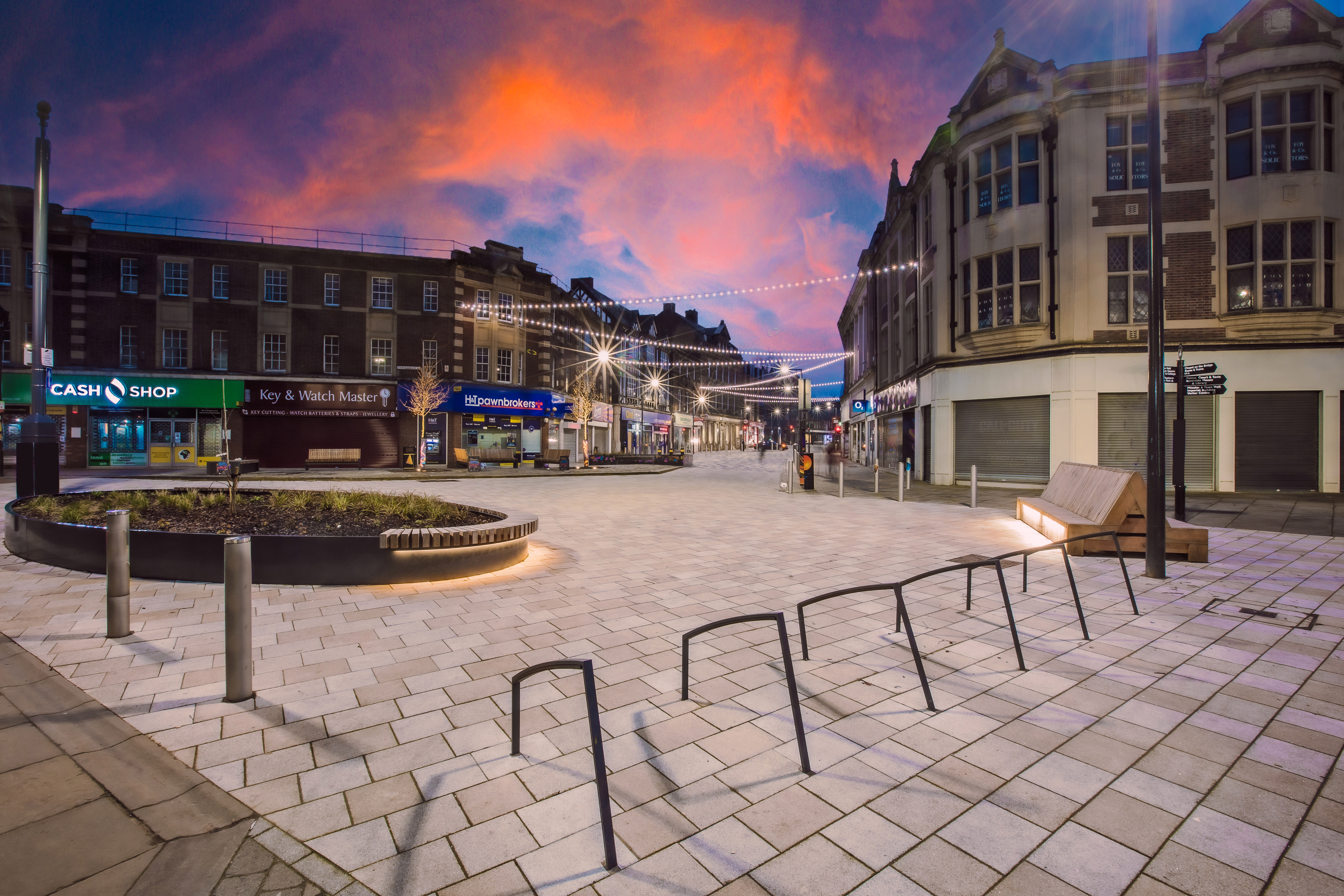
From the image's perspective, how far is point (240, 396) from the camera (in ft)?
95.4

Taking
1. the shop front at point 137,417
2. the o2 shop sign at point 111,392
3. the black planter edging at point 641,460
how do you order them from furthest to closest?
the black planter edging at point 641,460
the shop front at point 137,417
the o2 shop sign at point 111,392

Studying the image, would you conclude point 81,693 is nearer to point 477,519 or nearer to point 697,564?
point 477,519

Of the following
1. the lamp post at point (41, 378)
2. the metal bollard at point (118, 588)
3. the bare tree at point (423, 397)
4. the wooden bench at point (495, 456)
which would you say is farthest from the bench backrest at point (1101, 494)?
the wooden bench at point (495, 456)

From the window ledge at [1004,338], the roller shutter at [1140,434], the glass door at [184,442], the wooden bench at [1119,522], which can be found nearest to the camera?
the wooden bench at [1119,522]

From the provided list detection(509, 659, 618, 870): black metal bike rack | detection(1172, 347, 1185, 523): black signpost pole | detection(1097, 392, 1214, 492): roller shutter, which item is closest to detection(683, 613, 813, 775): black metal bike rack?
detection(509, 659, 618, 870): black metal bike rack

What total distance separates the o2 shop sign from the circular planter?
1069 inches

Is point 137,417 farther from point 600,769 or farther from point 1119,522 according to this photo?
point 1119,522

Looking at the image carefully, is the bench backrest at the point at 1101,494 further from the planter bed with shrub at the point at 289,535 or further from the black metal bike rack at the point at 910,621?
the planter bed with shrub at the point at 289,535

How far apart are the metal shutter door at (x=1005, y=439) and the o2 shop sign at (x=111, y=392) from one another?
35.0 metres

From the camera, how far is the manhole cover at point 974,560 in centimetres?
779

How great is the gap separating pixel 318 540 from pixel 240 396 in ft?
94.0

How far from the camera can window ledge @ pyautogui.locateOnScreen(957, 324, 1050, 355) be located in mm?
18641

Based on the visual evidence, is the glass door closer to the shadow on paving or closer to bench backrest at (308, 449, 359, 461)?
bench backrest at (308, 449, 359, 461)

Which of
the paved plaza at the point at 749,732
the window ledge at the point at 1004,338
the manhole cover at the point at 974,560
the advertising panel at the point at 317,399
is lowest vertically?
the paved plaza at the point at 749,732
